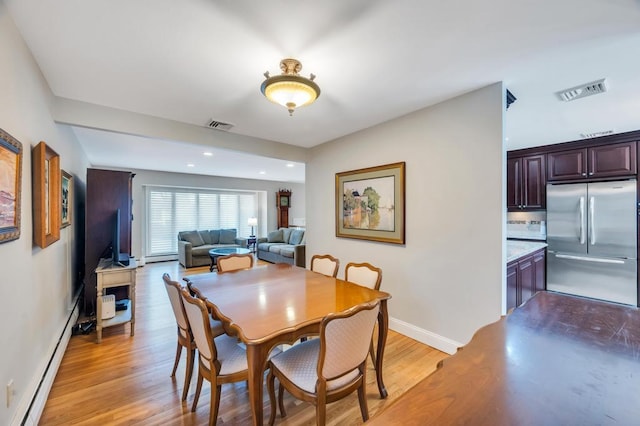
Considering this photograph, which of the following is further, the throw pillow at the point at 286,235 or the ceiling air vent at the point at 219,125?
the throw pillow at the point at 286,235

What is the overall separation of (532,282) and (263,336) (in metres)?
3.66

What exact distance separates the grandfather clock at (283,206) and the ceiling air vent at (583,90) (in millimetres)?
7675

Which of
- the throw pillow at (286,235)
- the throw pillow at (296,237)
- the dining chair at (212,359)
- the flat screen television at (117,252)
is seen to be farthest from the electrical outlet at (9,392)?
the throw pillow at (286,235)

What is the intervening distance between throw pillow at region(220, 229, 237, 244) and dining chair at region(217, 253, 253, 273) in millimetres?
4903

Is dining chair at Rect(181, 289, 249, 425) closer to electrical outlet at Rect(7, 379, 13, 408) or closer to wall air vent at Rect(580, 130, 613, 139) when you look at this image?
electrical outlet at Rect(7, 379, 13, 408)

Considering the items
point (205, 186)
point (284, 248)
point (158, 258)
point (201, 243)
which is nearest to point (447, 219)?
point (284, 248)

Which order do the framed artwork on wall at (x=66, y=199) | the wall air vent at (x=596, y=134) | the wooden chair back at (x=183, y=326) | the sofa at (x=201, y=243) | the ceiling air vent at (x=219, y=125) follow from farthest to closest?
1. the sofa at (x=201, y=243)
2. the wall air vent at (x=596, y=134)
3. the ceiling air vent at (x=219, y=125)
4. the framed artwork on wall at (x=66, y=199)
5. the wooden chair back at (x=183, y=326)

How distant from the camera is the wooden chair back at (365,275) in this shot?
7.55 ft

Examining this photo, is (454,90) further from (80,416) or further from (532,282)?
(80,416)

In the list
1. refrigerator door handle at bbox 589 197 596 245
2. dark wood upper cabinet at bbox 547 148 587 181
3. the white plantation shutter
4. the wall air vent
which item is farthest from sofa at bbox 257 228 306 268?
the wall air vent

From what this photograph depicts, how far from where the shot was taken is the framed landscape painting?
300 cm

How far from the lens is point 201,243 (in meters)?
7.15

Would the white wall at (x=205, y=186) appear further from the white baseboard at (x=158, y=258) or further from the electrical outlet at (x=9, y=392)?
the electrical outlet at (x=9, y=392)

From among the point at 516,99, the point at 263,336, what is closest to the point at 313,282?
the point at 263,336
